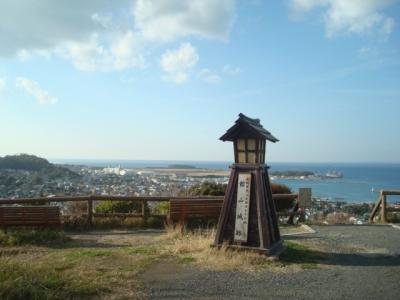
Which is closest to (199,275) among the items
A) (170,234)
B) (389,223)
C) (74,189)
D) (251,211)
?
(251,211)

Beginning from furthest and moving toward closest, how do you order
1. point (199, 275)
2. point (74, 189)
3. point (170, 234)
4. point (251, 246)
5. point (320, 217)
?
1. point (74, 189)
2. point (320, 217)
3. point (170, 234)
4. point (251, 246)
5. point (199, 275)

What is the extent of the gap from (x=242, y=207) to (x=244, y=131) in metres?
1.59

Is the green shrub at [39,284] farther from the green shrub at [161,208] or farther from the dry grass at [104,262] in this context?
the green shrub at [161,208]

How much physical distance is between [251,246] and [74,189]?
1303cm

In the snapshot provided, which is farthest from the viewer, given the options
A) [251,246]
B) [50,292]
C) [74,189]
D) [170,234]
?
[74,189]

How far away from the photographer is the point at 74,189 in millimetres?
20438

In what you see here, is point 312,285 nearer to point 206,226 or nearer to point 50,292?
point 50,292

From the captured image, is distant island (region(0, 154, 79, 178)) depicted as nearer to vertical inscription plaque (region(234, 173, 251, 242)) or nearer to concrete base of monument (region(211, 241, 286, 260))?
vertical inscription plaque (region(234, 173, 251, 242))

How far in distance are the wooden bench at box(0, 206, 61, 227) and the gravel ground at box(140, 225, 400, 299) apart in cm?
506

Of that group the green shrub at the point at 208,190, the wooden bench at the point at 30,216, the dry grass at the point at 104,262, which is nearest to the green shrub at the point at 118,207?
the green shrub at the point at 208,190

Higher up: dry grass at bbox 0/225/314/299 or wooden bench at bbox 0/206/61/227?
wooden bench at bbox 0/206/61/227

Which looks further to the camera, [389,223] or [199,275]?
[389,223]

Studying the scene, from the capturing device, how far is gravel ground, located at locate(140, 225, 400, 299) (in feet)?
21.6

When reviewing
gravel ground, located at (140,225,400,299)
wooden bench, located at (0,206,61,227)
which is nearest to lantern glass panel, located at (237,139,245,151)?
gravel ground, located at (140,225,400,299)
